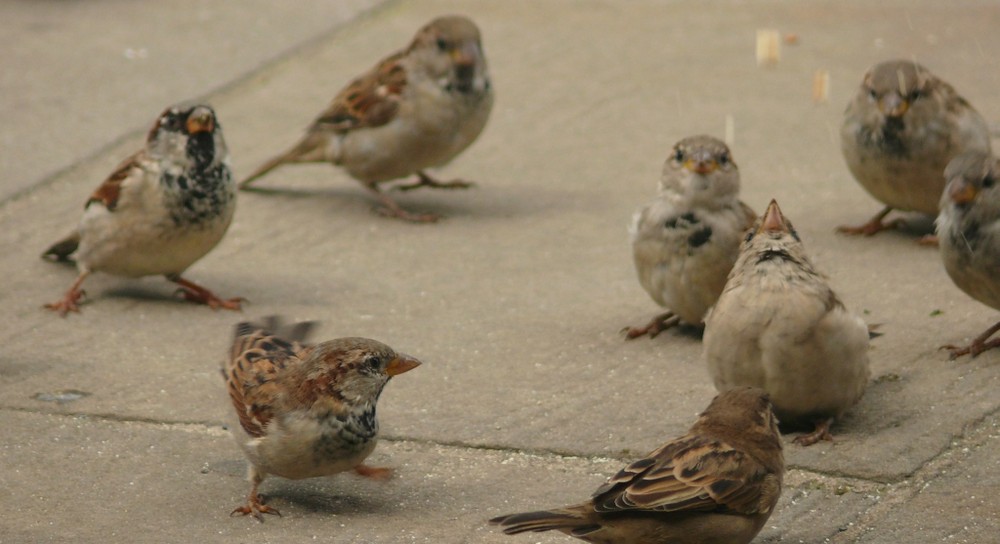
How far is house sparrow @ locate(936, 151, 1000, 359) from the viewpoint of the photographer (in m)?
5.80

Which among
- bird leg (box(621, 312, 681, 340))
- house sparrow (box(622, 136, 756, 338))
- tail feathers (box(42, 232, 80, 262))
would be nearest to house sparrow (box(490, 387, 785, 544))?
house sparrow (box(622, 136, 756, 338))

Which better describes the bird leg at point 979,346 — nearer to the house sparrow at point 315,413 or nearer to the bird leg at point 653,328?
the bird leg at point 653,328

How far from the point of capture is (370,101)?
26.5ft

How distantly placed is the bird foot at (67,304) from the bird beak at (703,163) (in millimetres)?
2668

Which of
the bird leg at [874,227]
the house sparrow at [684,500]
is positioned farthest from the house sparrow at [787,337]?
the bird leg at [874,227]

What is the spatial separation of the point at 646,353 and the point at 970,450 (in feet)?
4.75

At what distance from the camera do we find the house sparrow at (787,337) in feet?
16.5

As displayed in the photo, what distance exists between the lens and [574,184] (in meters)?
8.44

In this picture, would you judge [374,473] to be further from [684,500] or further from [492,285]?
[492,285]

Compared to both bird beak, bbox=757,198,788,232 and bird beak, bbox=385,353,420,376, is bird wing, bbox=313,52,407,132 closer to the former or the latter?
bird beak, bbox=757,198,788,232

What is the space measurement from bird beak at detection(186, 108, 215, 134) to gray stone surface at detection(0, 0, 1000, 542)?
0.78 m

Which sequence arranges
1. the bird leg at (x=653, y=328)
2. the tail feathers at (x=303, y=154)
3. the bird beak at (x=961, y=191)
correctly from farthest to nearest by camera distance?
the tail feathers at (x=303, y=154), the bird leg at (x=653, y=328), the bird beak at (x=961, y=191)

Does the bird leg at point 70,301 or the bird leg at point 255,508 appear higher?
the bird leg at point 255,508

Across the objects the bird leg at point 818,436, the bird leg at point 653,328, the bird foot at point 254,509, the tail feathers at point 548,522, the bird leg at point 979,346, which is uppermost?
the tail feathers at point 548,522
